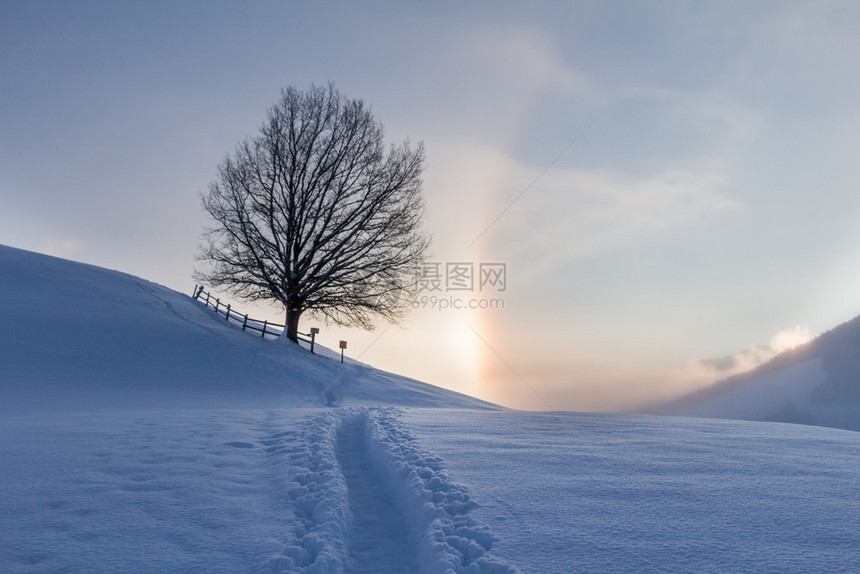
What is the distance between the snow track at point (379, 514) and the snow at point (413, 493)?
0.8 inches

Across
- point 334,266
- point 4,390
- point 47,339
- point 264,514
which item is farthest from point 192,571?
point 334,266

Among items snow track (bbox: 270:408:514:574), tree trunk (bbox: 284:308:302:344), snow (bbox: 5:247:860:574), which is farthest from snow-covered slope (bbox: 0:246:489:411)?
snow track (bbox: 270:408:514:574)

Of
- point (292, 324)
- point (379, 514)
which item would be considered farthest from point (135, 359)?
point (379, 514)

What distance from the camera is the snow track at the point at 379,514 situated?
3.69 m

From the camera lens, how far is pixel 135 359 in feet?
50.9

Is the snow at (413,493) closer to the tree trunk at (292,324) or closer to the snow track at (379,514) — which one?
the snow track at (379,514)

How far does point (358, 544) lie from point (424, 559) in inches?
26.4

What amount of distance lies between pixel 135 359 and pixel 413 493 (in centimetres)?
1392

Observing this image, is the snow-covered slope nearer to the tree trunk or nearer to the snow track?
the tree trunk

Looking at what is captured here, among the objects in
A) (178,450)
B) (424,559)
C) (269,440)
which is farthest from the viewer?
(269,440)

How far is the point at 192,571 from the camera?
133 inches

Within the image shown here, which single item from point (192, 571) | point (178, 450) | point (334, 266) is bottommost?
point (192, 571)

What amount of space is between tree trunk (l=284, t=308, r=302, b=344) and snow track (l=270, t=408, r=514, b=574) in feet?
51.5

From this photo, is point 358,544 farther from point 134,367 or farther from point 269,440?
point 134,367
